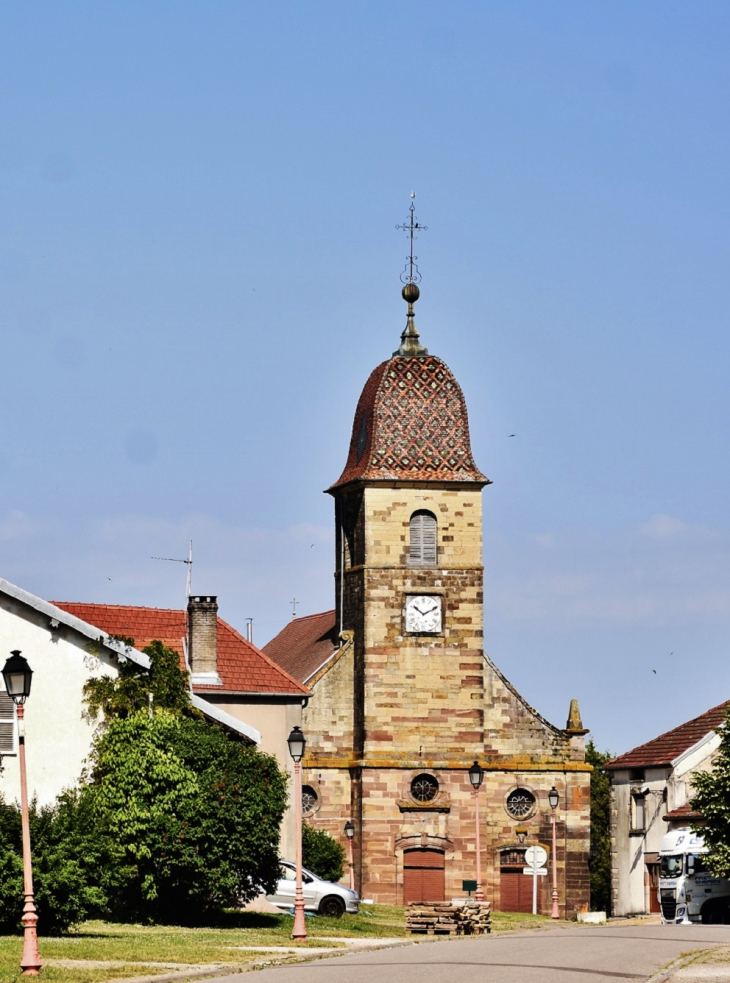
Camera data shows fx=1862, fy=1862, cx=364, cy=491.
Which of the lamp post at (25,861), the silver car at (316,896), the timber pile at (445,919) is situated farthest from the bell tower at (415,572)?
the lamp post at (25,861)

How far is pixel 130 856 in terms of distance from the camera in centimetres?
3212

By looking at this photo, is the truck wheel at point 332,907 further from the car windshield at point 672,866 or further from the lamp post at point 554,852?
the lamp post at point 554,852

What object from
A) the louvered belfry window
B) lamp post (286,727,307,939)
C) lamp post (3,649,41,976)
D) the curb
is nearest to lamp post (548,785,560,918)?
the louvered belfry window

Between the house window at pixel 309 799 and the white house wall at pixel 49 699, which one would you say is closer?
the white house wall at pixel 49 699

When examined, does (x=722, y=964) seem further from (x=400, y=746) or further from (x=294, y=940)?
(x=400, y=746)

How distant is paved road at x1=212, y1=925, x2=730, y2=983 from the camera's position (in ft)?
68.6

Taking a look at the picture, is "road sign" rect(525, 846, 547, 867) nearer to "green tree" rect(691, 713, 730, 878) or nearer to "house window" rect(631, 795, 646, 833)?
"green tree" rect(691, 713, 730, 878)

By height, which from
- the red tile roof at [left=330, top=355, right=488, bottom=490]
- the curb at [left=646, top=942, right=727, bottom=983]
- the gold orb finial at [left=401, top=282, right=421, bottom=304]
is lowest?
the curb at [left=646, top=942, right=727, bottom=983]

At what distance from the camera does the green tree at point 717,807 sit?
44.6 meters

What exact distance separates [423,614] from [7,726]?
26.7 meters

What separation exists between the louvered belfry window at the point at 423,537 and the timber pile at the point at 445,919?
994 inches

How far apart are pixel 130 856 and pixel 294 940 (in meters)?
4.31

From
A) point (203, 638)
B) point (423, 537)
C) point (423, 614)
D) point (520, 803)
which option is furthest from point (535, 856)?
point (203, 638)

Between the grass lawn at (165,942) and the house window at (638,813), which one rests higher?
the house window at (638,813)
